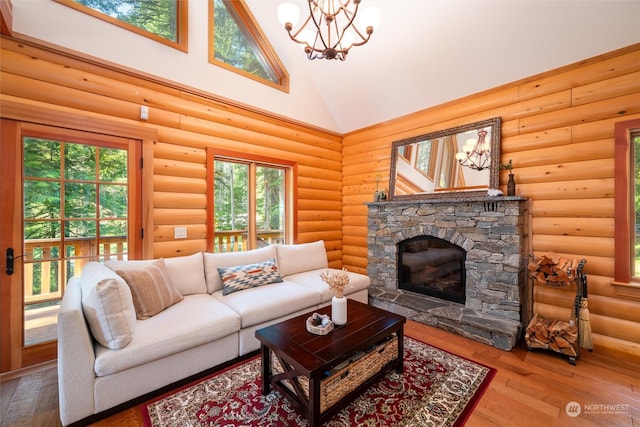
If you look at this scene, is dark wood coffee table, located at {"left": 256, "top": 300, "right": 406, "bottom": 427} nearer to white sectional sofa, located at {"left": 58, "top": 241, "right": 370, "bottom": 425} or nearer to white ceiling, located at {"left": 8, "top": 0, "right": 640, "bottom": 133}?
white sectional sofa, located at {"left": 58, "top": 241, "right": 370, "bottom": 425}

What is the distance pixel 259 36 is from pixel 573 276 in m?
4.60

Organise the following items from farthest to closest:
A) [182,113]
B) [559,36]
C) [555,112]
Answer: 1. [182,113]
2. [555,112]
3. [559,36]

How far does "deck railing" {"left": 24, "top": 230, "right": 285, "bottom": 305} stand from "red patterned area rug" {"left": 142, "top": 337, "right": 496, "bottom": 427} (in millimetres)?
1504

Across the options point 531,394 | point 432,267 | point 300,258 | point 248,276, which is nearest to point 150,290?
point 248,276

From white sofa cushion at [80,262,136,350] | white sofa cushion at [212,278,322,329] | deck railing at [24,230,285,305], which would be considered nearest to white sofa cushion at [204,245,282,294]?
white sofa cushion at [212,278,322,329]

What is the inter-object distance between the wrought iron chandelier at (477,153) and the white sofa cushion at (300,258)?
2286 millimetres

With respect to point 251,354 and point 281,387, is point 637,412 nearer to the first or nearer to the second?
point 281,387

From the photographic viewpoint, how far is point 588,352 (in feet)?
8.21

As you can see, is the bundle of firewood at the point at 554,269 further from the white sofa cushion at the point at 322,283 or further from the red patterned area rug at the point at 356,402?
the white sofa cushion at the point at 322,283

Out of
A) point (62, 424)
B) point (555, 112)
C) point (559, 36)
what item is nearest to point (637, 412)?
point (555, 112)

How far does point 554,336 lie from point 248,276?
3.04 metres

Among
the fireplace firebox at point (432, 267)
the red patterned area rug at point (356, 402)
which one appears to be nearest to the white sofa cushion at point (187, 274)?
the red patterned area rug at point (356, 402)

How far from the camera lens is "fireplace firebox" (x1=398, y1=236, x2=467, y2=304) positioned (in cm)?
327

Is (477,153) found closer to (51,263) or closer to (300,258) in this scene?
(300,258)
